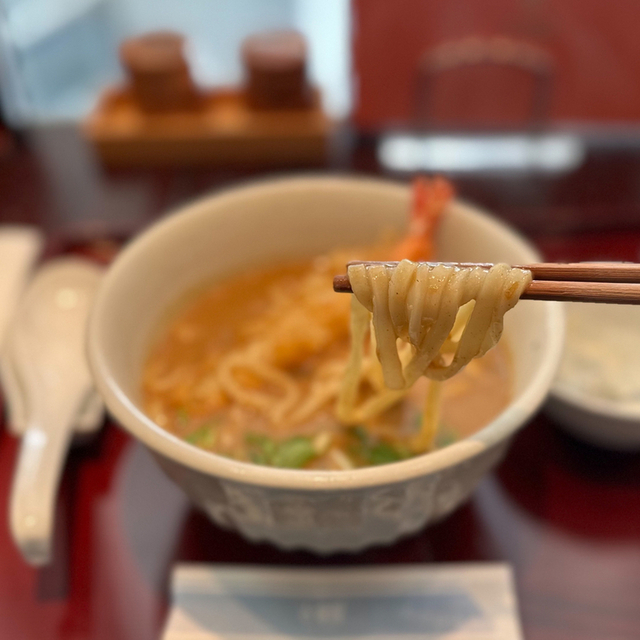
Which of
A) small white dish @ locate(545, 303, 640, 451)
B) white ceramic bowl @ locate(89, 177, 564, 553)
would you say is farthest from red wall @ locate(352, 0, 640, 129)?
small white dish @ locate(545, 303, 640, 451)

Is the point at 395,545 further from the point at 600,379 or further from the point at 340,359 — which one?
the point at 600,379

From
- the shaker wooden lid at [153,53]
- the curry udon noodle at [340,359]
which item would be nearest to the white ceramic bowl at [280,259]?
the curry udon noodle at [340,359]

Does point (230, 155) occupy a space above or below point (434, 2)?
below

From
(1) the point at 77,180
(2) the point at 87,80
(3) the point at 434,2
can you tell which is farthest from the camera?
(2) the point at 87,80

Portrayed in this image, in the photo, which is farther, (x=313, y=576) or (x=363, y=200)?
(x=363, y=200)

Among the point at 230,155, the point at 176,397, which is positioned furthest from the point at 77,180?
the point at 176,397

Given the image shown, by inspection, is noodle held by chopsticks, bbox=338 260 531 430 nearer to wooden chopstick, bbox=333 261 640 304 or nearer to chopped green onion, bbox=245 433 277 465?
wooden chopstick, bbox=333 261 640 304

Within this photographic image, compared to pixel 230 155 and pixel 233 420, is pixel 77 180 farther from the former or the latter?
pixel 233 420

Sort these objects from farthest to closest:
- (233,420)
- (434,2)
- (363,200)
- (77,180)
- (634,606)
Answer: (77,180)
(434,2)
(363,200)
(233,420)
(634,606)
